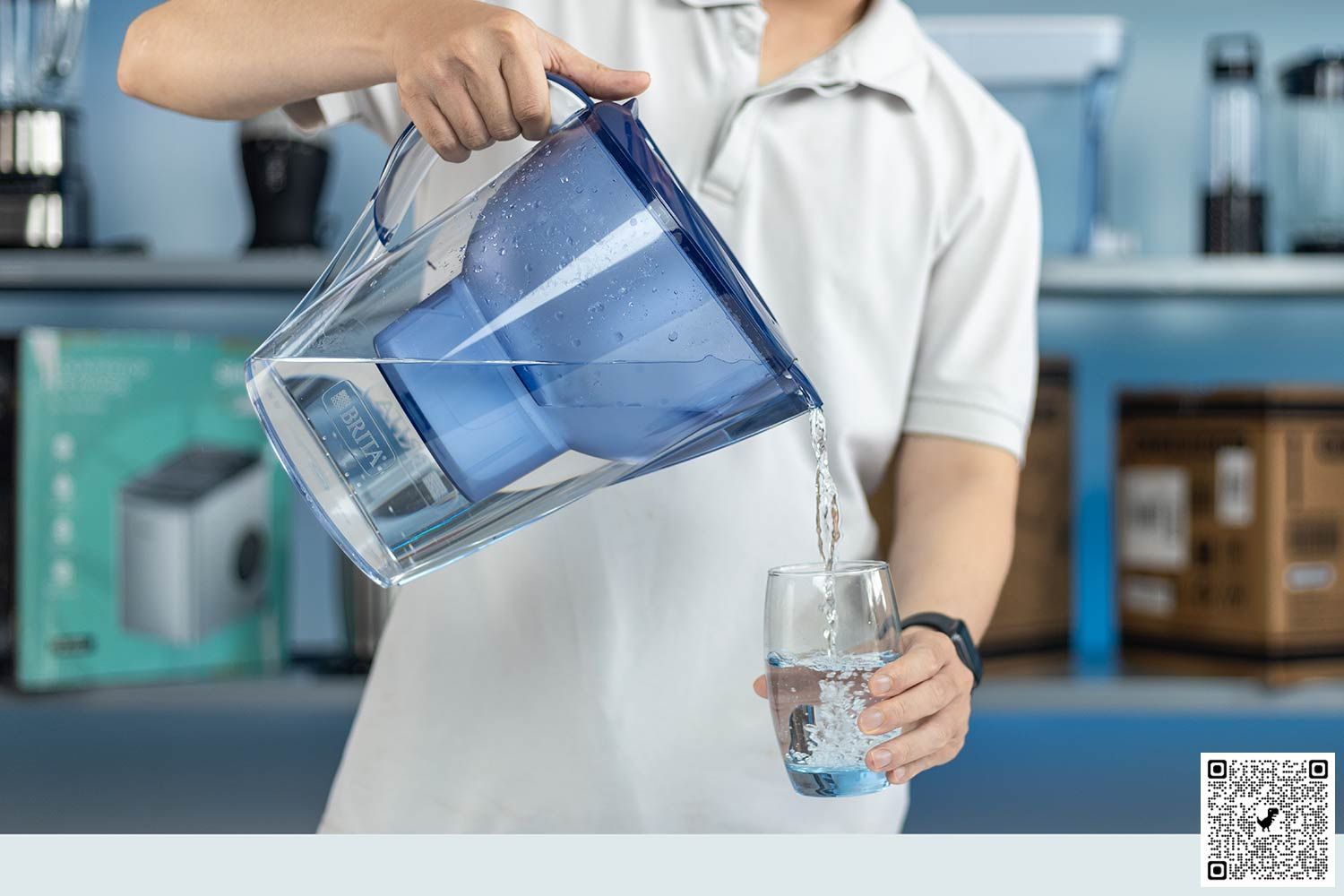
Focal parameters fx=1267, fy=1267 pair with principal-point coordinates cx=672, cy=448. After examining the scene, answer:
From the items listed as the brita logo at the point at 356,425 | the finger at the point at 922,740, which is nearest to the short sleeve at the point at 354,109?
the brita logo at the point at 356,425

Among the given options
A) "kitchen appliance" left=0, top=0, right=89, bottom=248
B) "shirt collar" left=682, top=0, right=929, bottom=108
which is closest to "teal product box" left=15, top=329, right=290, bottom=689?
"kitchen appliance" left=0, top=0, right=89, bottom=248

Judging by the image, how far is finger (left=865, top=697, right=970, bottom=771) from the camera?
658mm

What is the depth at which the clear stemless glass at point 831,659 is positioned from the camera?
65 cm

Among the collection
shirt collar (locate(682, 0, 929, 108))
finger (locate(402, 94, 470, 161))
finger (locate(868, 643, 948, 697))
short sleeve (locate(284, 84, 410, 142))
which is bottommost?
finger (locate(868, 643, 948, 697))

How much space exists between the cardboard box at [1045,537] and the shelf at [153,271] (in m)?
0.91

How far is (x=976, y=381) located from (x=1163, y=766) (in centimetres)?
116

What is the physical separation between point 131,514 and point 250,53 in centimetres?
94

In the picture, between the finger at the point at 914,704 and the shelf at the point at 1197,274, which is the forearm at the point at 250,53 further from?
the shelf at the point at 1197,274

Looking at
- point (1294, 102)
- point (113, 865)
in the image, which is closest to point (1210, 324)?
point (1294, 102)

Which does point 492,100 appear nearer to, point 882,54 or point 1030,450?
point 882,54

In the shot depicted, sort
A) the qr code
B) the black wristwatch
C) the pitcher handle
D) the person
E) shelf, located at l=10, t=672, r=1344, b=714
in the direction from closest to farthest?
the qr code, the pitcher handle, the black wristwatch, the person, shelf, located at l=10, t=672, r=1344, b=714

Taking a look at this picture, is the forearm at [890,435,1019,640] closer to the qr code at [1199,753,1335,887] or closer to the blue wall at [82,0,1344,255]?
the qr code at [1199,753,1335,887]

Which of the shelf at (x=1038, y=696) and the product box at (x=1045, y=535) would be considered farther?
the product box at (x=1045, y=535)

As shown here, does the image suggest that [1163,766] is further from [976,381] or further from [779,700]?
[779,700]
